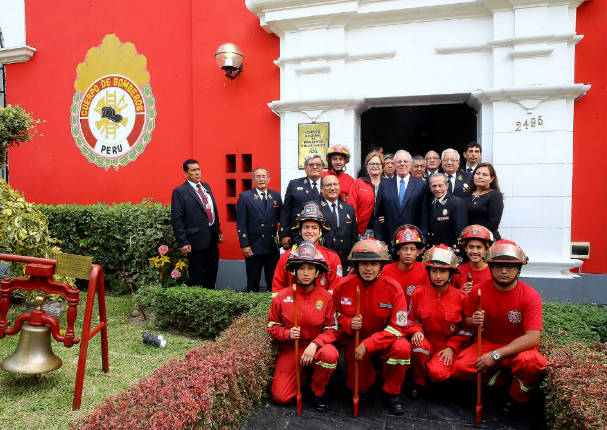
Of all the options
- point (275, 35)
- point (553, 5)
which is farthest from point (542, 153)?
point (275, 35)

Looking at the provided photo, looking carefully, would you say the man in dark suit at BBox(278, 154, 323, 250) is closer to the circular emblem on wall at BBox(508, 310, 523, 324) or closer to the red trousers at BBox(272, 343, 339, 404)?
the red trousers at BBox(272, 343, 339, 404)

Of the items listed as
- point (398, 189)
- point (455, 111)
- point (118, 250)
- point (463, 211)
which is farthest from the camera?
point (455, 111)

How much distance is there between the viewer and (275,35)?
699cm

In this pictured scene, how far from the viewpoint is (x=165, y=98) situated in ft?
25.7

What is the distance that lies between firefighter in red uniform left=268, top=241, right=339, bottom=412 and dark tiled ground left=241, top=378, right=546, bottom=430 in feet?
0.45

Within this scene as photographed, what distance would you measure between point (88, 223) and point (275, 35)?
4165 mm

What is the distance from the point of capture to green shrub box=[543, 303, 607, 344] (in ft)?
12.8

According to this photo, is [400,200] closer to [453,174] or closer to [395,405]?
[453,174]

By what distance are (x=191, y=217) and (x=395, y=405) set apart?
11.5ft

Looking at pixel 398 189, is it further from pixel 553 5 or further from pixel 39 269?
pixel 39 269

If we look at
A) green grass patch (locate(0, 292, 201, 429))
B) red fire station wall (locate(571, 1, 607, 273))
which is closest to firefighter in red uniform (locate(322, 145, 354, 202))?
green grass patch (locate(0, 292, 201, 429))

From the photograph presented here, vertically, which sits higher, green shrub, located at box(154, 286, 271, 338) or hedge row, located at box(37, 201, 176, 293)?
hedge row, located at box(37, 201, 176, 293)

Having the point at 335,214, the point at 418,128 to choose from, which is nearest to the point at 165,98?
the point at 335,214

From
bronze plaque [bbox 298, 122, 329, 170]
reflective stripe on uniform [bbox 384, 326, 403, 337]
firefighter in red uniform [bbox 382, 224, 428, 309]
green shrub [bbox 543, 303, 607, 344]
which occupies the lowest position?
green shrub [bbox 543, 303, 607, 344]
